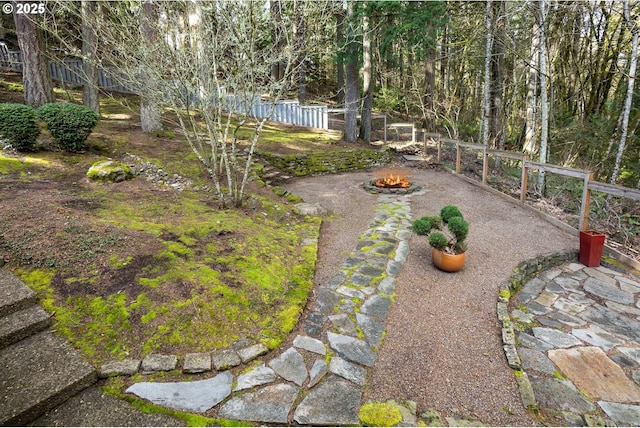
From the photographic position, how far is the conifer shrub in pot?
4078 mm

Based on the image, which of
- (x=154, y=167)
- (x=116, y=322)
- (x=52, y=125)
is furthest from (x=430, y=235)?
(x=52, y=125)

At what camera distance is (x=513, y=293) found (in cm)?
401

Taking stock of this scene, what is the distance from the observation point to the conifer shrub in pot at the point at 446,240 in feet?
13.4

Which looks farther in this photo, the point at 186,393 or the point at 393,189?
the point at 393,189

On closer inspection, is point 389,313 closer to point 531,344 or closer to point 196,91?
point 531,344

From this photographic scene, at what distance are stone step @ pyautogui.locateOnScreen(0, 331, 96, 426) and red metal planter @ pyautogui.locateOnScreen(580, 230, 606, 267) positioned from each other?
18.2 feet

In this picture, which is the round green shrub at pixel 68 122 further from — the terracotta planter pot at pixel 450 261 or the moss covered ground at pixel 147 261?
the terracotta planter pot at pixel 450 261

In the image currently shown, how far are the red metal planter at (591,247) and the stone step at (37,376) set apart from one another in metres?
5.55

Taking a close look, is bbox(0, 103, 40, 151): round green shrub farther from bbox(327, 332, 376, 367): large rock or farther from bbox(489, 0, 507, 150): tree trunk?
bbox(489, 0, 507, 150): tree trunk

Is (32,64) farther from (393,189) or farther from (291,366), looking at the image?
(291,366)

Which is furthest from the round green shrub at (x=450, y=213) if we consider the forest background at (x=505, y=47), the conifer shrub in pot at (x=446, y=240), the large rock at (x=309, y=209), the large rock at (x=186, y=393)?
the large rock at (x=186, y=393)

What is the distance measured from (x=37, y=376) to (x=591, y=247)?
19.2 feet

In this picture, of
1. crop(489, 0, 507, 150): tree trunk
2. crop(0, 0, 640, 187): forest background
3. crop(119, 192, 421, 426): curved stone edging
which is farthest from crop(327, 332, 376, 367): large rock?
crop(489, 0, 507, 150): tree trunk

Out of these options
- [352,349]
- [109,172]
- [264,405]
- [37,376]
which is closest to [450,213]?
[352,349]
